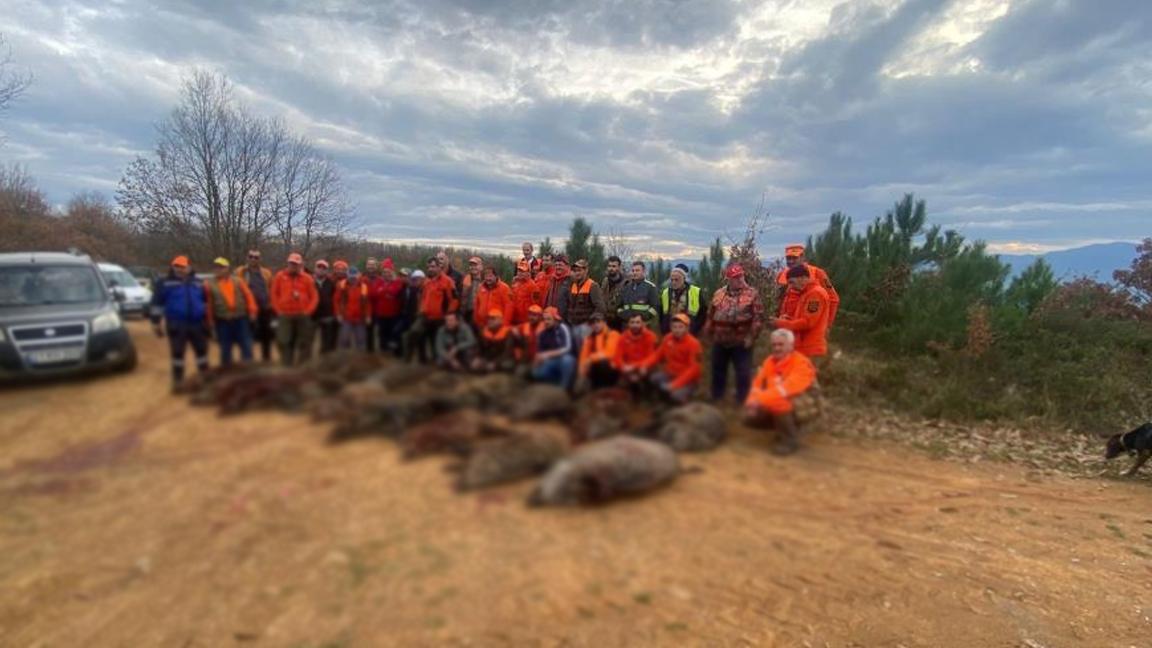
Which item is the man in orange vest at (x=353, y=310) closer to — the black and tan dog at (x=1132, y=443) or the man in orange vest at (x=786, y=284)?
the man in orange vest at (x=786, y=284)

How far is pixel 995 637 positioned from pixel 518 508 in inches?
230

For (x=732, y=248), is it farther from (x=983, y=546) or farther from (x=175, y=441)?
(x=983, y=546)

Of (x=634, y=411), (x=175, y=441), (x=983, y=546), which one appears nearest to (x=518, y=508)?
(x=634, y=411)

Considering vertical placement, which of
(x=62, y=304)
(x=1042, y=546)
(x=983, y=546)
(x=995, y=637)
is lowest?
(x=995, y=637)

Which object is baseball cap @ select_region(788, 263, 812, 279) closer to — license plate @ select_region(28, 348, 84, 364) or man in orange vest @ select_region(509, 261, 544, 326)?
man in orange vest @ select_region(509, 261, 544, 326)

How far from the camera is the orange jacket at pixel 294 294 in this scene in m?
1.88

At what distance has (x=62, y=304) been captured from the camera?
1793mm

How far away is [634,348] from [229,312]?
144cm

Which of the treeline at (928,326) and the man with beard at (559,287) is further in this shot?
the treeline at (928,326)

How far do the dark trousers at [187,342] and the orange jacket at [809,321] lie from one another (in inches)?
90.9

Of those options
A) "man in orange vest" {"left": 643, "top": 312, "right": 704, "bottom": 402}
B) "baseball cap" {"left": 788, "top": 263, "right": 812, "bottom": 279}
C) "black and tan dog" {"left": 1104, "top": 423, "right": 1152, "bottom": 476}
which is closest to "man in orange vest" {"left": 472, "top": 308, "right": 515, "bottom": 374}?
"man in orange vest" {"left": 643, "top": 312, "right": 704, "bottom": 402}

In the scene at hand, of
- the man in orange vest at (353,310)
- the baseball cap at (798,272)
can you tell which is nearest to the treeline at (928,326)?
the baseball cap at (798,272)

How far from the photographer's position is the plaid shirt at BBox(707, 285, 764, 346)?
2.54m

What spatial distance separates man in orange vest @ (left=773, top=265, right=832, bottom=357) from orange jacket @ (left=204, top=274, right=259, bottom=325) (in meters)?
2.18
